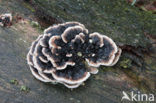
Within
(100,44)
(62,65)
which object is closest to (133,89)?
(100,44)

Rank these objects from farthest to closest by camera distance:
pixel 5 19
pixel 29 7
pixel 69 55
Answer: pixel 29 7 < pixel 5 19 < pixel 69 55

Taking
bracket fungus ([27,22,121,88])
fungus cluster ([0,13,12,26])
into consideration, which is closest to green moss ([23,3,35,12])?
fungus cluster ([0,13,12,26])

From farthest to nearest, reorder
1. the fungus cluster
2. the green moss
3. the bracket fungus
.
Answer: the green moss → the fungus cluster → the bracket fungus

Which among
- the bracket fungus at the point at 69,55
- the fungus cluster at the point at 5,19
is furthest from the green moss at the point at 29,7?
the bracket fungus at the point at 69,55

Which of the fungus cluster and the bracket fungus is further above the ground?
the fungus cluster

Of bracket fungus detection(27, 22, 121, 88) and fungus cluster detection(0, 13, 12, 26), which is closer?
bracket fungus detection(27, 22, 121, 88)

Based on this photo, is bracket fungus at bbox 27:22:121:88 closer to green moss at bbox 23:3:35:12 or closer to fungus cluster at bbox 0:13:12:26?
fungus cluster at bbox 0:13:12:26

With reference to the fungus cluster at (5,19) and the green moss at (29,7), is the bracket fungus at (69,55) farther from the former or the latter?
the green moss at (29,7)

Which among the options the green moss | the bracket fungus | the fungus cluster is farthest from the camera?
the green moss

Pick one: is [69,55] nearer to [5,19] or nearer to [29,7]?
[5,19]

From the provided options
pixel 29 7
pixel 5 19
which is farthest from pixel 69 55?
pixel 29 7
